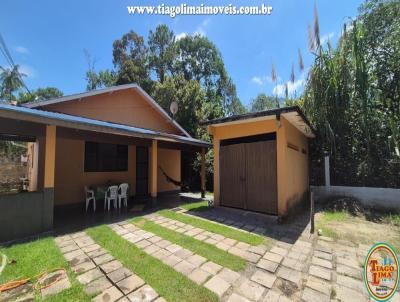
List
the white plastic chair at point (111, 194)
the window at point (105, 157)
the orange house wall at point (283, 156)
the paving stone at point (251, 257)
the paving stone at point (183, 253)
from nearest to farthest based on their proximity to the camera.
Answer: the paving stone at point (251, 257)
the paving stone at point (183, 253)
the orange house wall at point (283, 156)
the white plastic chair at point (111, 194)
the window at point (105, 157)

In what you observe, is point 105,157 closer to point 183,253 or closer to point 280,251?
point 183,253

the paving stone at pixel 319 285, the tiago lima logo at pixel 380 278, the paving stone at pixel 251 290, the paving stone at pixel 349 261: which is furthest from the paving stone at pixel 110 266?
the paving stone at pixel 349 261

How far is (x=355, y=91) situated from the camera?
751 centimetres

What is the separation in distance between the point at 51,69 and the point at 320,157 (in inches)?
775

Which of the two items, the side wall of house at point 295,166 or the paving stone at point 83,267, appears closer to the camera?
the paving stone at point 83,267

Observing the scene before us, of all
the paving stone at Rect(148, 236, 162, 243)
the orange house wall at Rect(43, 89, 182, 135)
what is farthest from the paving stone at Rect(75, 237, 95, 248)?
the orange house wall at Rect(43, 89, 182, 135)

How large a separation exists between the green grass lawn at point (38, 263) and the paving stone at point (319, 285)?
2.74 meters

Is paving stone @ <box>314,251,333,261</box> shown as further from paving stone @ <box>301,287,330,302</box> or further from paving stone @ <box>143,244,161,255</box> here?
paving stone @ <box>143,244,161,255</box>

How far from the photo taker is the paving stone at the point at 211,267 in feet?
9.59

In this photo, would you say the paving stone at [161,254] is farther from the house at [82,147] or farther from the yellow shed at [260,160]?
the yellow shed at [260,160]

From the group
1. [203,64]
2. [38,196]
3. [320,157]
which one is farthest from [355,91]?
[203,64]

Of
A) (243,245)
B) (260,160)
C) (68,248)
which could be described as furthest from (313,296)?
(68,248)

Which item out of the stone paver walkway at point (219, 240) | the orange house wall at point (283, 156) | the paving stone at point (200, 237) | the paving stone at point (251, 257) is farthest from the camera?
the orange house wall at point (283, 156)

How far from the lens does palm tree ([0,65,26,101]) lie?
2311 cm
